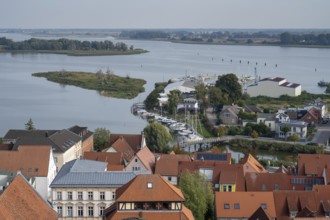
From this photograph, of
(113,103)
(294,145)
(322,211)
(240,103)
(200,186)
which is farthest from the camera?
(113,103)

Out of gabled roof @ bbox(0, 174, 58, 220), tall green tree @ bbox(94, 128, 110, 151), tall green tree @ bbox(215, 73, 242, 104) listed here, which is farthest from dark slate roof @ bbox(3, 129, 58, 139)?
tall green tree @ bbox(215, 73, 242, 104)

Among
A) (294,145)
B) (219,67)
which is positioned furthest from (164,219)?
(219,67)

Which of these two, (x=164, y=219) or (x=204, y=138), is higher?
(x=164, y=219)

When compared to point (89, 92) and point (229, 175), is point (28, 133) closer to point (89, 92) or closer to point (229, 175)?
point (229, 175)

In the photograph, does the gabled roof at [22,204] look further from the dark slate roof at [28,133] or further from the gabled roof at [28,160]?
the dark slate roof at [28,133]

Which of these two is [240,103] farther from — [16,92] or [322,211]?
[322,211]

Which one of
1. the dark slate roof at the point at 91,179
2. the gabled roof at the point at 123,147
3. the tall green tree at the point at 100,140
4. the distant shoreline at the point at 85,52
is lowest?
the distant shoreline at the point at 85,52

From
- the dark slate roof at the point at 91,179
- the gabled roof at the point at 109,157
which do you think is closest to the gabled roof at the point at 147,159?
the gabled roof at the point at 109,157
